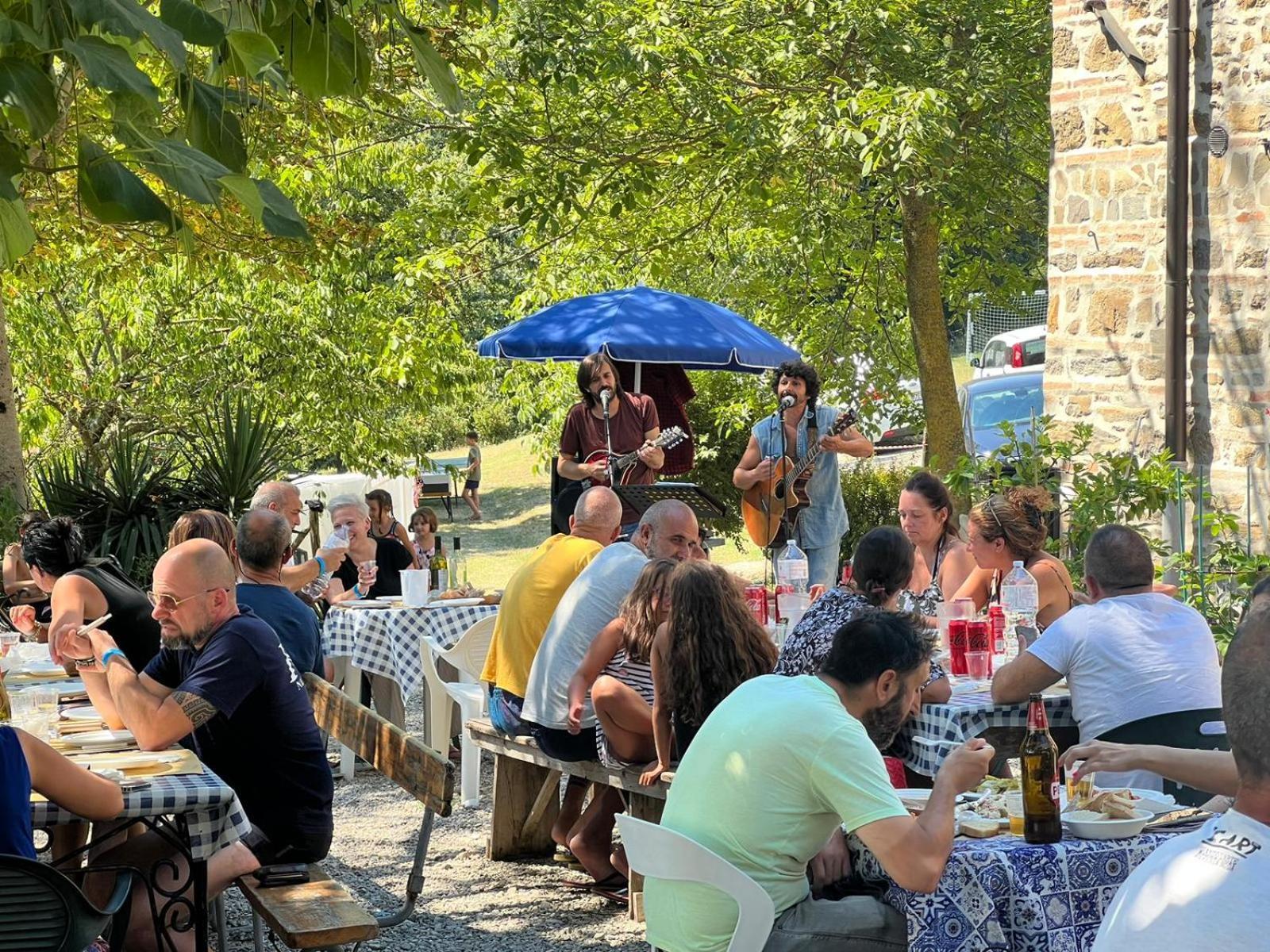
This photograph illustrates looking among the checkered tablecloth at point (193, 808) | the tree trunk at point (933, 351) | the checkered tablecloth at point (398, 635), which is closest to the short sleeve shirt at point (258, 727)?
the checkered tablecloth at point (193, 808)

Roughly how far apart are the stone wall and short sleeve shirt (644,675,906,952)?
694cm

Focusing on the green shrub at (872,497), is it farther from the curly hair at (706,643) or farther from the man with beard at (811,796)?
the man with beard at (811,796)

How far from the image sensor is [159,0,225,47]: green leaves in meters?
3.17

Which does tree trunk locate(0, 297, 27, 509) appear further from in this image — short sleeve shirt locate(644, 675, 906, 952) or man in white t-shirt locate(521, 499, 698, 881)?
short sleeve shirt locate(644, 675, 906, 952)

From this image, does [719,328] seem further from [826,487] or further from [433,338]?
[433,338]

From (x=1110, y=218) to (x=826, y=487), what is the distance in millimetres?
2826

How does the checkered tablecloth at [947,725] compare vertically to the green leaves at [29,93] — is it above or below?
below

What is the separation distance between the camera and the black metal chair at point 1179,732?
15.7 feet

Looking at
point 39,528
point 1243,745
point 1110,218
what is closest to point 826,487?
point 1110,218

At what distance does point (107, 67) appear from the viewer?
292 centimetres

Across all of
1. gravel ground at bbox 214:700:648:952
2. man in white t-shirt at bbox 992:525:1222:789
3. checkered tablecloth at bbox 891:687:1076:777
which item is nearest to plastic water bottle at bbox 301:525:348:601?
gravel ground at bbox 214:700:648:952

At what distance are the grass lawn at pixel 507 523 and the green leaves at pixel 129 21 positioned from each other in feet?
45.6

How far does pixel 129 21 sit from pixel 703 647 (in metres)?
2.82

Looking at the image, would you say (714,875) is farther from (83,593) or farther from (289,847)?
(83,593)
